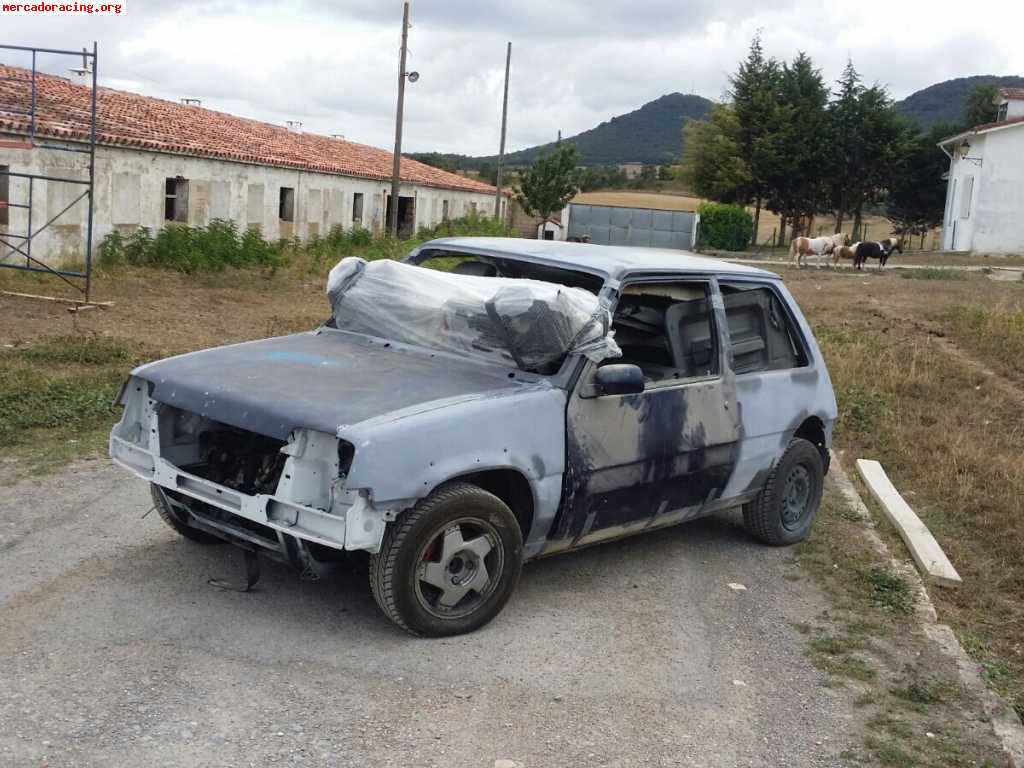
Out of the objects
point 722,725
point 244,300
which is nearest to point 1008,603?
point 722,725

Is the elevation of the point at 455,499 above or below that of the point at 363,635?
above

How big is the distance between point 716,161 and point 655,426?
55413mm

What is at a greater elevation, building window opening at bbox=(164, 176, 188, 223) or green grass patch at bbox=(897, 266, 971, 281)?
building window opening at bbox=(164, 176, 188, 223)

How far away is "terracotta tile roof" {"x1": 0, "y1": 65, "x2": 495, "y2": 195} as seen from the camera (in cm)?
2325

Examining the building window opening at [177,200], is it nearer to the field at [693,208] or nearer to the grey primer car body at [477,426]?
the grey primer car body at [477,426]

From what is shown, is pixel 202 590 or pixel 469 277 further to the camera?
pixel 469 277

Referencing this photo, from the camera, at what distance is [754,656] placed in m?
5.24

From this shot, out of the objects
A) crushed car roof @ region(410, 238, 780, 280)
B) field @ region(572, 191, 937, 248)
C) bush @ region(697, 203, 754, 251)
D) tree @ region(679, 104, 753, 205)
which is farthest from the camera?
field @ region(572, 191, 937, 248)

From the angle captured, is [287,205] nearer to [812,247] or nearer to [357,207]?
[357,207]

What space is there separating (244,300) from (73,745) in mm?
17820

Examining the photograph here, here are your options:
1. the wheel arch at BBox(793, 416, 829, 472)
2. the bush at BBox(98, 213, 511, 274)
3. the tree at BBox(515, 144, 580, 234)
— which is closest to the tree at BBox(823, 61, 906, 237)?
the tree at BBox(515, 144, 580, 234)

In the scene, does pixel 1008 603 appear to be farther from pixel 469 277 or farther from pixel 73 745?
pixel 73 745

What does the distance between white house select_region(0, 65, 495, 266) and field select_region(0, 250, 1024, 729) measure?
6.87 ft

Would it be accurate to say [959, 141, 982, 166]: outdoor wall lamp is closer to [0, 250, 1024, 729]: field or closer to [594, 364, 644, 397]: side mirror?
[0, 250, 1024, 729]: field
